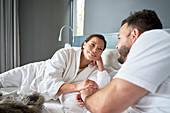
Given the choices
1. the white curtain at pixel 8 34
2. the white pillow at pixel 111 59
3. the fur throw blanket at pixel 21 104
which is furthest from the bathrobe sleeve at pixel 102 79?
the white curtain at pixel 8 34

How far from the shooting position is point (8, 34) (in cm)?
278

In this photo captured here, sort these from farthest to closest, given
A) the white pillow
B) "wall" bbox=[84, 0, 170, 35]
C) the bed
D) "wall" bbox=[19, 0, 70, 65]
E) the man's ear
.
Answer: "wall" bbox=[19, 0, 70, 65] → the white pillow → "wall" bbox=[84, 0, 170, 35] → the bed → the man's ear

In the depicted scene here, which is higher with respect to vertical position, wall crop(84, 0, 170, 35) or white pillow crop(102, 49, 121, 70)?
wall crop(84, 0, 170, 35)

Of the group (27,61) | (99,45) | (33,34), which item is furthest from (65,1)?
(99,45)

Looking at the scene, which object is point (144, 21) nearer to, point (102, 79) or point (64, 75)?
point (102, 79)

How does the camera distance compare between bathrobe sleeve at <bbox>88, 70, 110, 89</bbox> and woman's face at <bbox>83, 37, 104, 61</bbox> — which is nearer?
bathrobe sleeve at <bbox>88, 70, 110, 89</bbox>

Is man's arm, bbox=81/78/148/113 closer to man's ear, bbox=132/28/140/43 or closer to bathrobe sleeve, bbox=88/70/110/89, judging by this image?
man's ear, bbox=132/28/140/43

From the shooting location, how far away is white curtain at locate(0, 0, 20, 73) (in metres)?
2.69

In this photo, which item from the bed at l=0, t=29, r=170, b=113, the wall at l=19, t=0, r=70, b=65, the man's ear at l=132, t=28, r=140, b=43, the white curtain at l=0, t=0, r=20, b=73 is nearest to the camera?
the man's ear at l=132, t=28, r=140, b=43

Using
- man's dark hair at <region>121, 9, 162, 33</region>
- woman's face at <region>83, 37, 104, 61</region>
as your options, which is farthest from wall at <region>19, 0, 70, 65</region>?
man's dark hair at <region>121, 9, 162, 33</region>

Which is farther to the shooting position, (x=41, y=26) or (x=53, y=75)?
(x=41, y=26)

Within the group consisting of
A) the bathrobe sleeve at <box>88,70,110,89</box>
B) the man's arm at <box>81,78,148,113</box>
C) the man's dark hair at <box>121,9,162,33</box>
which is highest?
the man's dark hair at <box>121,9,162,33</box>

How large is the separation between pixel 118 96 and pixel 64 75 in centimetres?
95

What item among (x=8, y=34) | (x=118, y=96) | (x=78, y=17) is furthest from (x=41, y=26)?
(x=118, y=96)
